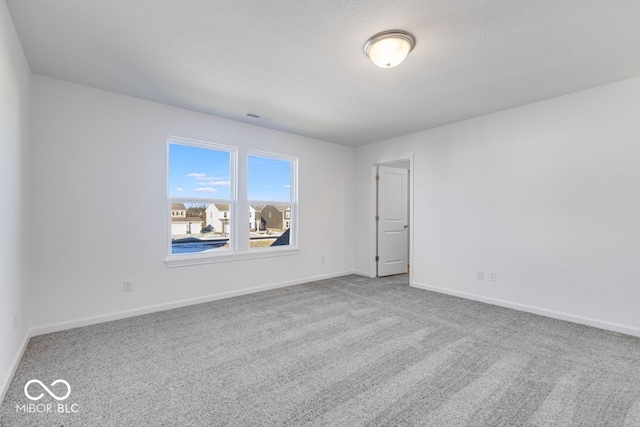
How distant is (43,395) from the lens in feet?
6.17

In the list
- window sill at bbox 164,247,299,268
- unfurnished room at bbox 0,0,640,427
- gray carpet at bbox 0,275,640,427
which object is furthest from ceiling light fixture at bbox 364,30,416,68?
window sill at bbox 164,247,299,268

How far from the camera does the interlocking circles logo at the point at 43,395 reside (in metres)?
1.74

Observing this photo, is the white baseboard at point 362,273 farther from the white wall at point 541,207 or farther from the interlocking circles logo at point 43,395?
the interlocking circles logo at point 43,395

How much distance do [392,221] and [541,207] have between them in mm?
2538

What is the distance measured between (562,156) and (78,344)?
5.08 meters

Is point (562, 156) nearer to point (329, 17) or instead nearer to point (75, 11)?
point (329, 17)

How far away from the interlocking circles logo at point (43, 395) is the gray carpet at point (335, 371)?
0.02 meters

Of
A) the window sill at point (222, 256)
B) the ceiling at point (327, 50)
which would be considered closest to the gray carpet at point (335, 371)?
the window sill at point (222, 256)

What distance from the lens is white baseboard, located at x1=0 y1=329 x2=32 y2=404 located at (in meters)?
1.85

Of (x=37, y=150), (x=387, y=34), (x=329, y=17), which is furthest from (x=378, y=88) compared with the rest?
(x=37, y=150)

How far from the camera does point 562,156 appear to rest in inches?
128

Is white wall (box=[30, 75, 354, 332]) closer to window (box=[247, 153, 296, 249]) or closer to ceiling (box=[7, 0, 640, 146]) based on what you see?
ceiling (box=[7, 0, 640, 146])

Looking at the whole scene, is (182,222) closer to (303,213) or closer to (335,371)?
(303,213)

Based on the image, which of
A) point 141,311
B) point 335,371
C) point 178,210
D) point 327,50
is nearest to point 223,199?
point 178,210
